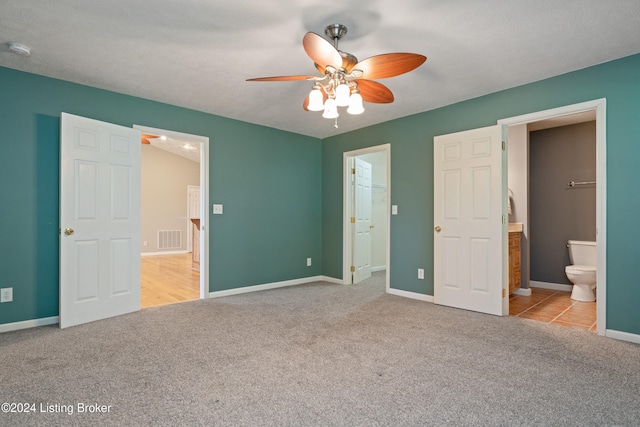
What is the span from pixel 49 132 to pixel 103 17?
1632 mm

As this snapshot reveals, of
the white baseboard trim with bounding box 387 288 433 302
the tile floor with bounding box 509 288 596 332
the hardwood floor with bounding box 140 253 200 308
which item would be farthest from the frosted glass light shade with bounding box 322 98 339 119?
the hardwood floor with bounding box 140 253 200 308

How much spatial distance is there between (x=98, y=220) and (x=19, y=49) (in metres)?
1.55

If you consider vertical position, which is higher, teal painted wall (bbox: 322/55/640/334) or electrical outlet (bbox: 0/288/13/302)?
teal painted wall (bbox: 322/55/640/334)

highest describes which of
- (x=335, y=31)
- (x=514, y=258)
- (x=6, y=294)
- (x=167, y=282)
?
(x=335, y=31)

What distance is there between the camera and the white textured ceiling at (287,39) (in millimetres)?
2188

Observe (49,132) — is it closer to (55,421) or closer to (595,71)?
(55,421)

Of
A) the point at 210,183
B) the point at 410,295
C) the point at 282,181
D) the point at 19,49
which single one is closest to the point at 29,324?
the point at 210,183

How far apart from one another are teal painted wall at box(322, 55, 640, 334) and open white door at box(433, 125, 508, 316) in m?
0.20

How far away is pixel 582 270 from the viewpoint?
417 cm

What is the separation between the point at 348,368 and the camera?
232 centimetres

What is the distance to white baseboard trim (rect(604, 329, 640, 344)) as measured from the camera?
2.79 meters

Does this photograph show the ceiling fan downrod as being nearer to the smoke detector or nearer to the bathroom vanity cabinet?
the smoke detector

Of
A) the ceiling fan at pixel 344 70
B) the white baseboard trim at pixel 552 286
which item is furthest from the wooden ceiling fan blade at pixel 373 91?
the white baseboard trim at pixel 552 286

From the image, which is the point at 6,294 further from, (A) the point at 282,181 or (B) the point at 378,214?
(B) the point at 378,214
